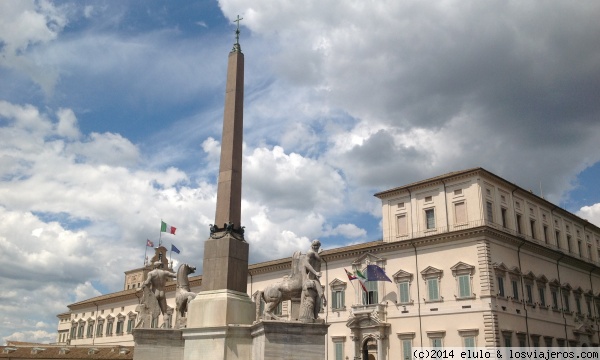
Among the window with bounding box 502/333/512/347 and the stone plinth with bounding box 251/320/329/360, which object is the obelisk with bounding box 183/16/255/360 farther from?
the window with bounding box 502/333/512/347

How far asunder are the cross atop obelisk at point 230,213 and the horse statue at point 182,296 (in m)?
1.42

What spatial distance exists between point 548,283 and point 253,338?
30.0 meters

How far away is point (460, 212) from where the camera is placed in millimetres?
36375

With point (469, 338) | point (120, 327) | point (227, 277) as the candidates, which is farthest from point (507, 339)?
point (120, 327)

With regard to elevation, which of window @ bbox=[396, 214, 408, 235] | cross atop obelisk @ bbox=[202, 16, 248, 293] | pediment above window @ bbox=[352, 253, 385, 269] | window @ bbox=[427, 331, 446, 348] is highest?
window @ bbox=[396, 214, 408, 235]

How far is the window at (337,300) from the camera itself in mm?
40094

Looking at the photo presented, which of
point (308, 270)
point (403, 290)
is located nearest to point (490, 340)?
point (403, 290)

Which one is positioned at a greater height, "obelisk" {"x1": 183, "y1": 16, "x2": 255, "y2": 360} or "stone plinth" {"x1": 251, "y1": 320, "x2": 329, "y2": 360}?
"obelisk" {"x1": 183, "y1": 16, "x2": 255, "y2": 360}

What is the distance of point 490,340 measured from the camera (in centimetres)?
3216

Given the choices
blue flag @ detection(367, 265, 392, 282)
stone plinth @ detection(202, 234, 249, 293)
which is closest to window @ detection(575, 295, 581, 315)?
blue flag @ detection(367, 265, 392, 282)

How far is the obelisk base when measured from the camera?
46.1 feet

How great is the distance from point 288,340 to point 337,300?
91.2 ft

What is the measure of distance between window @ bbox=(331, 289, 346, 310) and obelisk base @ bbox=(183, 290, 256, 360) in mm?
25660

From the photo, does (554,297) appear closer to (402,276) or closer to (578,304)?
(578,304)
